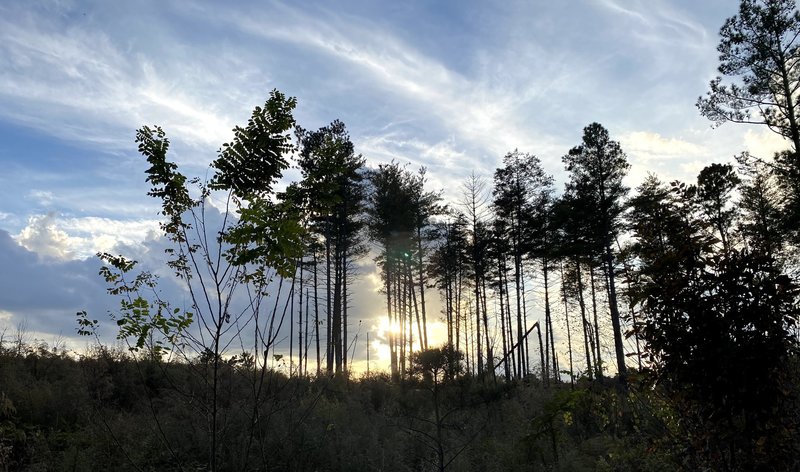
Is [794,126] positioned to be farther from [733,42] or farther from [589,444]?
[589,444]

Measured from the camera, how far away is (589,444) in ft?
32.8

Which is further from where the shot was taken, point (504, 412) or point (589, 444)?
point (504, 412)

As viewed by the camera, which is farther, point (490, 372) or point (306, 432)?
point (490, 372)

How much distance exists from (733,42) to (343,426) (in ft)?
54.7

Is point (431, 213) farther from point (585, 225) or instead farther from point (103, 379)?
point (103, 379)

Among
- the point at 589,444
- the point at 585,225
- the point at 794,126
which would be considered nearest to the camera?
the point at 589,444

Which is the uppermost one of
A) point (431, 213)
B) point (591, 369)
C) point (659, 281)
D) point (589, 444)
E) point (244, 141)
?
point (431, 213)

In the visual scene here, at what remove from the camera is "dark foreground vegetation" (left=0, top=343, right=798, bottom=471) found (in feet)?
18.6

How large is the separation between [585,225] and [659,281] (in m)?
20.8

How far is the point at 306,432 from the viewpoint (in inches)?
389

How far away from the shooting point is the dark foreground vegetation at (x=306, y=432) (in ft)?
18.6

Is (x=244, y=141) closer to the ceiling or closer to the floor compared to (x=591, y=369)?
closer to the ceiling

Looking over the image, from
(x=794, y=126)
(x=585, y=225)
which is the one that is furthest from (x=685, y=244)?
(x=585, y=225)

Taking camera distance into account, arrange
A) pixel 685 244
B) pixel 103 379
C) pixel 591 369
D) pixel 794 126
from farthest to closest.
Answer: pixel 794 126, pixel 103 379, pixel 591 369, pixel 685 244
